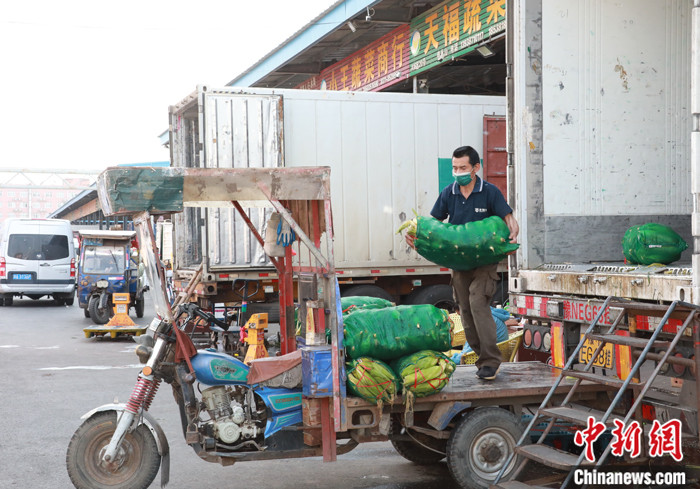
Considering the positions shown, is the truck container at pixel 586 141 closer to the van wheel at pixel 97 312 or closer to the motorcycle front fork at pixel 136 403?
the motorcycle front fork at pixel 136 403

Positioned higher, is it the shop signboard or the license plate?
the shop signboard

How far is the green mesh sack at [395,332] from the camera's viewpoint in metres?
5.15

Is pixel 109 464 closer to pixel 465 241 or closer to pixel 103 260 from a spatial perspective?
pixel 465 241

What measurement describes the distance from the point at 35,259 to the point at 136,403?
66.8 feet

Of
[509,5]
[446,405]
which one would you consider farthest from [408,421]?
[509,5]

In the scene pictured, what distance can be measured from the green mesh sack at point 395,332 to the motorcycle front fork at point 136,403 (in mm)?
1256

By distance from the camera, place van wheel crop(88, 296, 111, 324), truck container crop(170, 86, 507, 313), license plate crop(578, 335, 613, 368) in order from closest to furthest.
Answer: license plate crop(578, 335, 613, 368) < truck container crop(170, 86, 507, 313) < van wheel crop(88, 296, 111, 324)

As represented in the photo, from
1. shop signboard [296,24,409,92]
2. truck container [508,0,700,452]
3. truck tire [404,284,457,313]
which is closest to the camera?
truck container [508,0,700,452]

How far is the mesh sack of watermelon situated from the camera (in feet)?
18.1

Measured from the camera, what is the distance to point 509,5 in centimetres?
643

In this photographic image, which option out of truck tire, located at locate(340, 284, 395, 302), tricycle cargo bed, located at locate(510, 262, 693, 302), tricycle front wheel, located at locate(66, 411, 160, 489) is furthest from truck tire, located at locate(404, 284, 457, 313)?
tricycle front wheel, located at locate(66, 411, 160, 489)

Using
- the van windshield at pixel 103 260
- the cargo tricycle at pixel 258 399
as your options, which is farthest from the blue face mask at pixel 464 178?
the van windshield at pixel 103 260

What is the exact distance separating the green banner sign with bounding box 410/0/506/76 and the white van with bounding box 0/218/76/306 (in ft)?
45.1

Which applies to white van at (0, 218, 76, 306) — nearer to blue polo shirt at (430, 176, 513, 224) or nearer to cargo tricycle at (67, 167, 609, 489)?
cargo tricycle at (67, 167, 609, 489)
